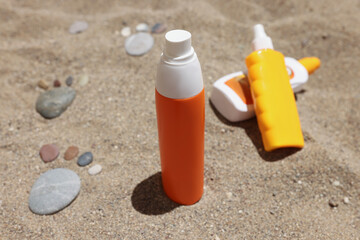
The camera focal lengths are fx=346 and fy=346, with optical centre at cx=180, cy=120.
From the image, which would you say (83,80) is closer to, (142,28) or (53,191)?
(142,28)

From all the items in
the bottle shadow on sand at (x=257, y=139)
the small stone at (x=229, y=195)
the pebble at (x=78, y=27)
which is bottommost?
the small stone at (x=229, y=195)

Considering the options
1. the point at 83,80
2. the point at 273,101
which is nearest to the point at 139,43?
the point at 83,80

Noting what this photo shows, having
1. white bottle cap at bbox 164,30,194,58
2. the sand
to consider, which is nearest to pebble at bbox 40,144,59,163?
the sand

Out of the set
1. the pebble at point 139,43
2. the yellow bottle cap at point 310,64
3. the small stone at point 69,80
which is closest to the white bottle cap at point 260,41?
the yellow bottle cap at point 310,64

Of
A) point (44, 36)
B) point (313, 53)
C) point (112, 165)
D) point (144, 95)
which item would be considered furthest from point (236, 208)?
point (44, 36)

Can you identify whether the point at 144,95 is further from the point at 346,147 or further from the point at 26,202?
the point at 346,147

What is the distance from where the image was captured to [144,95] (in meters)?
1.29

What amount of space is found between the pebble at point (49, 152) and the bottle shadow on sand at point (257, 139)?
0.56 m

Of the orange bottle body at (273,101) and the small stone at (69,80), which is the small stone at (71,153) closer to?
the small stone at (69,80)

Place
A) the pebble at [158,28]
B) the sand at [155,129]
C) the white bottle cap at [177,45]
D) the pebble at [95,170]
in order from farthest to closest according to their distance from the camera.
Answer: the pebble at [158,28], the pebble at [95,170], the sand at [155,129], the white bottle cap at [177,45]

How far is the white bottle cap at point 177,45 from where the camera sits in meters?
0.67

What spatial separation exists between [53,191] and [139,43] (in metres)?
0.73

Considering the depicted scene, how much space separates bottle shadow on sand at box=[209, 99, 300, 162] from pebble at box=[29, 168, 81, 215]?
20.9 inches

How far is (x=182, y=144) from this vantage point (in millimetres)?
820
